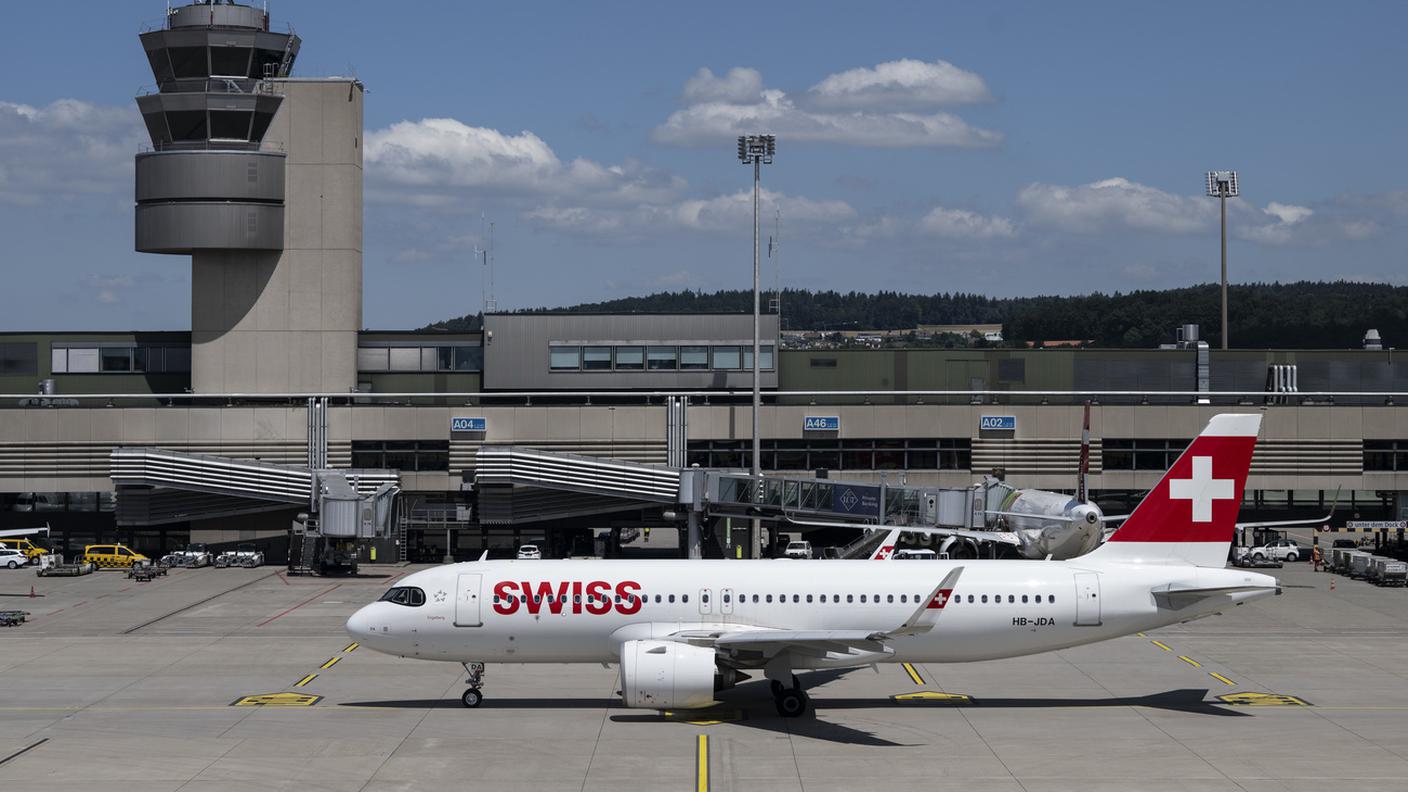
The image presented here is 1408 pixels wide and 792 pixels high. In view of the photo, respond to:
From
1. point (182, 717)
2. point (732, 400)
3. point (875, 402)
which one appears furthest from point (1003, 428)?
point (182, 717)

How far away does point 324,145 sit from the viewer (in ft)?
297

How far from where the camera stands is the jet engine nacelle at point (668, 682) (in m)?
38.6

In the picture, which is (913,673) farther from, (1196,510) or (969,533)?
(969,533)

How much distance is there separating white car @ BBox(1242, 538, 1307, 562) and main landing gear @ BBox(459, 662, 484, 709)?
179ft

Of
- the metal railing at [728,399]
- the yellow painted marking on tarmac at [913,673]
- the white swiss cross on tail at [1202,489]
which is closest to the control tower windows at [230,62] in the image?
the metal railing at [728,399]

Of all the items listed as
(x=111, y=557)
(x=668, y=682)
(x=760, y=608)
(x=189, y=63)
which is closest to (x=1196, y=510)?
(x=760, y=608)

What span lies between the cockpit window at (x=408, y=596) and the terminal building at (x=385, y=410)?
134 ft

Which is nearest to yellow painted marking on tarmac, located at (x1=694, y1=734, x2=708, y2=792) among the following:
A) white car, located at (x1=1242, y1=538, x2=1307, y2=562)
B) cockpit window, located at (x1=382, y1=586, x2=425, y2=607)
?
cockpit window, located at (x1=382, y1=586, x2=425, y2=607)

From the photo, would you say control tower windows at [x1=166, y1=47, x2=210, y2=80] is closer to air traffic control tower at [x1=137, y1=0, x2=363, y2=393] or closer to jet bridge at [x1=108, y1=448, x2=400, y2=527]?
air traffic control tower at [x1=137, y1=0, x2=363, y2=393]

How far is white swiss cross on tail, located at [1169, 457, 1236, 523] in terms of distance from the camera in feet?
141

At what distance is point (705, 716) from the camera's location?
40438 mm

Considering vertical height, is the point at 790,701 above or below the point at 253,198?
below

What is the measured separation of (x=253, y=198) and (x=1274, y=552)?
62022mm

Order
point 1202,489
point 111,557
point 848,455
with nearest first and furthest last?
point 1202,489, point 111,557, point 848,455
